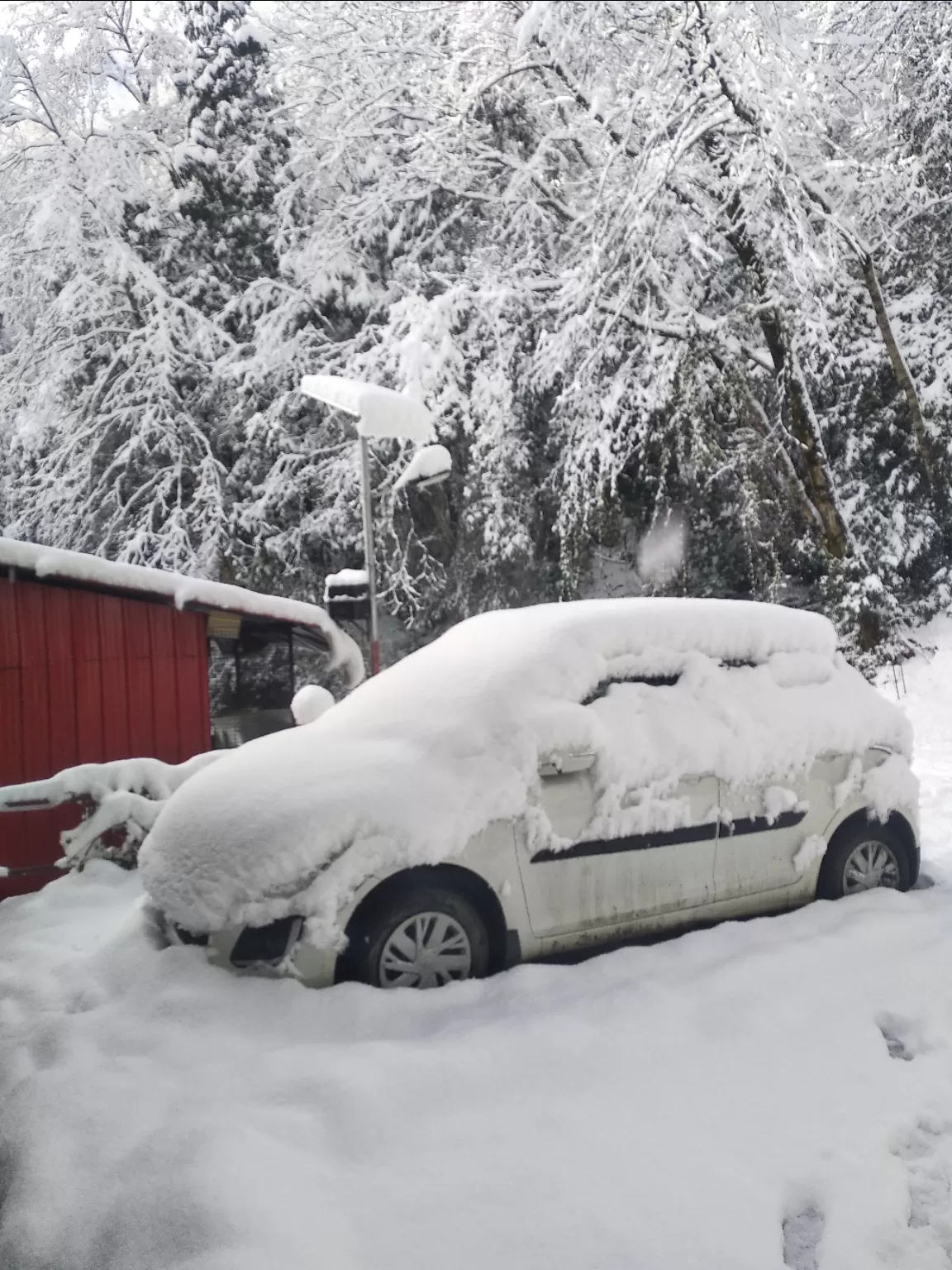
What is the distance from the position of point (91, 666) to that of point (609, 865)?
515 centimetres

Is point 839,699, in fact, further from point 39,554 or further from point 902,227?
point 902,227

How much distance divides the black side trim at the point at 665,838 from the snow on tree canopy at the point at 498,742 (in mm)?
69

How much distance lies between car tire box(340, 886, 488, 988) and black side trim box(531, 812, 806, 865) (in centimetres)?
42

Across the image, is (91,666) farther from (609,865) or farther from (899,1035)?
(899,1035)

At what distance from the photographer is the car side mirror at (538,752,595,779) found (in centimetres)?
398

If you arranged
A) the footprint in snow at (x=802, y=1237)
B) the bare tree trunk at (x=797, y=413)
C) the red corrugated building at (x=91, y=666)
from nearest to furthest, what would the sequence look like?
the footprint in snow at (x=802, y=1237) → the red corrugated building at (x=91, y=666) → the bare tree trunk at (x=797, y=413)

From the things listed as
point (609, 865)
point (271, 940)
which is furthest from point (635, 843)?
point (271, 940)

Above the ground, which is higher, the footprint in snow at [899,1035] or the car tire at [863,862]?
the car tire at [863,862]

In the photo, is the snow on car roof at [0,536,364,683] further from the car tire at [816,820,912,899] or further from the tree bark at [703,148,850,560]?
the tree bark at [703,148,850,560]

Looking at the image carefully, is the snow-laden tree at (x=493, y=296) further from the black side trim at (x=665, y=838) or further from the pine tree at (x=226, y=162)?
the black side trim at (x=665, y=838)

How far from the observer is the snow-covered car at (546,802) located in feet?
11.6

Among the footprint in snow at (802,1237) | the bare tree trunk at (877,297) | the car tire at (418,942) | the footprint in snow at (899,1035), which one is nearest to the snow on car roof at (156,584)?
the car tire at (418,942)

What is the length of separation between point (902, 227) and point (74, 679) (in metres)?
11.7

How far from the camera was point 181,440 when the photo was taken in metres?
16.2
